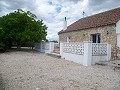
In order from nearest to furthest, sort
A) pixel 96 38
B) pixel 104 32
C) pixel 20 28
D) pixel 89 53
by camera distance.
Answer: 1. pixel 89 53
2. pixel 104 32
3. pixel 96 38
4. pixel 20 28

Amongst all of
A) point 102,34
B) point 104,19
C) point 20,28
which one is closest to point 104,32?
point 102,34

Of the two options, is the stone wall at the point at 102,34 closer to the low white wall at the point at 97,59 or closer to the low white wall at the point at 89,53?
the low white wall at the point at 89,53

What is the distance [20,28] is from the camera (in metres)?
20.8

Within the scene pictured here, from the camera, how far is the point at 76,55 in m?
13.0

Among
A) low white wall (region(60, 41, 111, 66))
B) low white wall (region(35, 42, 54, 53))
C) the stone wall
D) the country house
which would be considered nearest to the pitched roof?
the country house

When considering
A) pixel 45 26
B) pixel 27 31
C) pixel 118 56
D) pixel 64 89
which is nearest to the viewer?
pixel 64 89

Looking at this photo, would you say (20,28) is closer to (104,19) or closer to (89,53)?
(104,19)

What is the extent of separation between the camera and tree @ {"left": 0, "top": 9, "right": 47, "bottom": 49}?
1994 centimetres

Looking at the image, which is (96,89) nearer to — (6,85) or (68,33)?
(6,85)

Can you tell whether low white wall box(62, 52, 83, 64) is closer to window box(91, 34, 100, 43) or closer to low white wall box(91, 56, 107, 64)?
low white wall box(91, 56, 107, 64)

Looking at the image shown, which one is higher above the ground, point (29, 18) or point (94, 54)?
point (29, 18)

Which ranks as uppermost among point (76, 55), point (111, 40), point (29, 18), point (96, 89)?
point (29, 18)

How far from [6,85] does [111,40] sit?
1167 centimetres

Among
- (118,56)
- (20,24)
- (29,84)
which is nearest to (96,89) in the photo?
(29,84)
